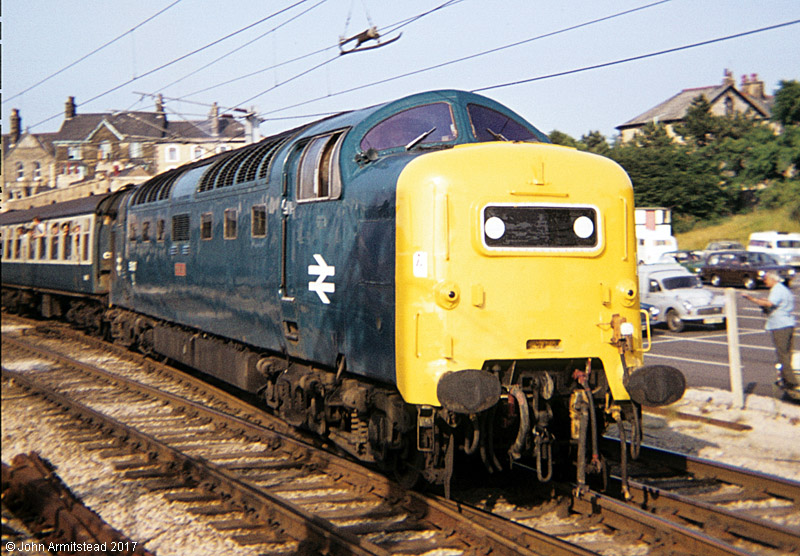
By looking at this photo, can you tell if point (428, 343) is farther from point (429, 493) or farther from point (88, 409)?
point (88, 409)

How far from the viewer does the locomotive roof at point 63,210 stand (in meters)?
19.4

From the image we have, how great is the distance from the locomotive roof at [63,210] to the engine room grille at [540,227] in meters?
14.7

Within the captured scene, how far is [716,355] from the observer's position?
17.6m

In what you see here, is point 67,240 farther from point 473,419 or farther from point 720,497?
point 720,497

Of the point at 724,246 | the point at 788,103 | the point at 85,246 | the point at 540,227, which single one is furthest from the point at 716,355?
the point at 788,103

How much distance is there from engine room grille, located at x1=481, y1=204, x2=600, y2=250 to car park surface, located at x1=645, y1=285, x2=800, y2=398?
23.3ft

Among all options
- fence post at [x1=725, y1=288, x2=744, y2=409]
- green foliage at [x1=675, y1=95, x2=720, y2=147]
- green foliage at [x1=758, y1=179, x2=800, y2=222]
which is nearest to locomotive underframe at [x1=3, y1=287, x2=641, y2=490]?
fence post at [x1=725, y1=288, x2=744, y2=409]

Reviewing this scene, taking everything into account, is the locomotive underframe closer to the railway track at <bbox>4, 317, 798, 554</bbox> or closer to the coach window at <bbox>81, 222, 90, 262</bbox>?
the railway track at <bbox>4, 317, 798, 554</bbox>

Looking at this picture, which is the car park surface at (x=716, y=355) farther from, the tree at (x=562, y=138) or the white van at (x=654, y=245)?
the tree at (x=562, y=138)

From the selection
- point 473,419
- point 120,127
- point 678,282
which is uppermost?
point 120,127

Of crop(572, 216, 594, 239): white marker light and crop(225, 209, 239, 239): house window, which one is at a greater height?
crop(225, 209, 239, 239): house window

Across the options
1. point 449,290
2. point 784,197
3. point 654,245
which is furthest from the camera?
point 784,197

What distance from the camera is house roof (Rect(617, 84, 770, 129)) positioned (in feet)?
255

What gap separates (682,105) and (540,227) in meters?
80.2
